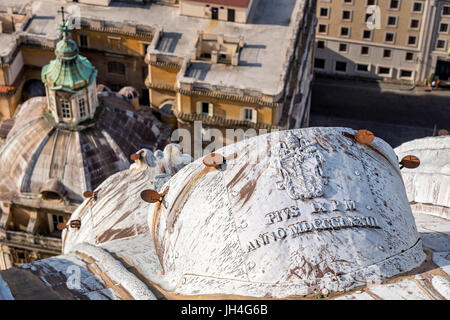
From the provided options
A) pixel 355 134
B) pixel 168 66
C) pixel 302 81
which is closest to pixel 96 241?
pixel 355 134

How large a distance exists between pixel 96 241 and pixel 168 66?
32.0 metres

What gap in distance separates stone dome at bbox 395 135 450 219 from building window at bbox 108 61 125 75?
43761mm

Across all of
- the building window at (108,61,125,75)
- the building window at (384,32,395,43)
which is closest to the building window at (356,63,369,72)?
the building window at (384,32,395,43)

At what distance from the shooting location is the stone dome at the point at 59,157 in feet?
188

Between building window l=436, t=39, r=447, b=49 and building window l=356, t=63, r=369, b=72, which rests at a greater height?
building window l=436, t=39, r=447, b=49

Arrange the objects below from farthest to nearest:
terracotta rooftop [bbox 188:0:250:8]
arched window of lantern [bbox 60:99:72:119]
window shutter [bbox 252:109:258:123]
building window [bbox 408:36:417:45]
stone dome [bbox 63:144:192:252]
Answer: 1. building window [bbox 408:36:417:45]
2. terracotta rooftop [bbox 188:0:250:8]
3. window shutter [bbox 252:109:258:123]
4. arched window of lantern [bbox 60:99:72:119]
5. stone dome [bbox 63:144:192:252]

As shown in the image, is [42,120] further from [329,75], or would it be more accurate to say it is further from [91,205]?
[329,75]

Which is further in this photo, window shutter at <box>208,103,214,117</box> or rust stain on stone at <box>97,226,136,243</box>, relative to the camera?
window shutter at <box>208,103,214,117</box>

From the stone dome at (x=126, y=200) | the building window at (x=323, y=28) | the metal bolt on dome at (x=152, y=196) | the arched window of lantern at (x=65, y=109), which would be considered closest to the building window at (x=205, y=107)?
the arched window of lantern at (x=65, y=109)

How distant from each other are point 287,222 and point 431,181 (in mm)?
12021

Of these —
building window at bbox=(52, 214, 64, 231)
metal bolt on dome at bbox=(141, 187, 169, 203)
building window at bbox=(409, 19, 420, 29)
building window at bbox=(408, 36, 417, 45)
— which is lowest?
building window at bbox=(52, 214, 64, 231)

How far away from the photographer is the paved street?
87.8 metres

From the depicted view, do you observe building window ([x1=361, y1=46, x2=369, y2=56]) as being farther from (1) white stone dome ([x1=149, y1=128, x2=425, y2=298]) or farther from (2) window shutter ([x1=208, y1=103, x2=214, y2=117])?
(1) white stone dome ([x1=149, y1=128, x2=425, y2=298])
